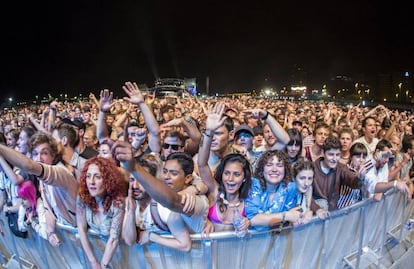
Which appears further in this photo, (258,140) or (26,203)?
(258,140)

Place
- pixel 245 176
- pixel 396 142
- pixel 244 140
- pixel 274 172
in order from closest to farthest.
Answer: pixel 245 176 → pixel 274 172 → pixel 244 140 → pixel 396 142

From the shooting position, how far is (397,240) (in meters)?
4.46

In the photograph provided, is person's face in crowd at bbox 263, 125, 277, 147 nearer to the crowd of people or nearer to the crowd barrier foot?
the crowd of people

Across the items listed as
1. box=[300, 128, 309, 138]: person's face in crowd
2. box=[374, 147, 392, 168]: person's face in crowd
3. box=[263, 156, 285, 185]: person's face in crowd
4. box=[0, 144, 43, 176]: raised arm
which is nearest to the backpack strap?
box=[0, 144, 43, 176]: raised arm

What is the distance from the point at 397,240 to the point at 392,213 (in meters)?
0.33

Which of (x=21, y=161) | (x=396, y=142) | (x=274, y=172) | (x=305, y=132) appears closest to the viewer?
(x=21, y=161)

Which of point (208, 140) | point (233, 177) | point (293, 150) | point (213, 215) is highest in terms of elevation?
point (208, 140)

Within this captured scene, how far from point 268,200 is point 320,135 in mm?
2822

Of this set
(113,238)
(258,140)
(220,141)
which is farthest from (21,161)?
(258,140)

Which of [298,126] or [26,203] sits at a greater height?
[298,126]

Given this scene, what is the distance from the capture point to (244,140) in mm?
5637

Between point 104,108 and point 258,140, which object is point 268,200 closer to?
point 104,108

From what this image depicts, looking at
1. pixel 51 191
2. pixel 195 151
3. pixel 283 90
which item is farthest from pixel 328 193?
pixel 283 90

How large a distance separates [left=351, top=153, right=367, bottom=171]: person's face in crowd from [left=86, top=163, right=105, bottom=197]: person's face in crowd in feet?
10.1
